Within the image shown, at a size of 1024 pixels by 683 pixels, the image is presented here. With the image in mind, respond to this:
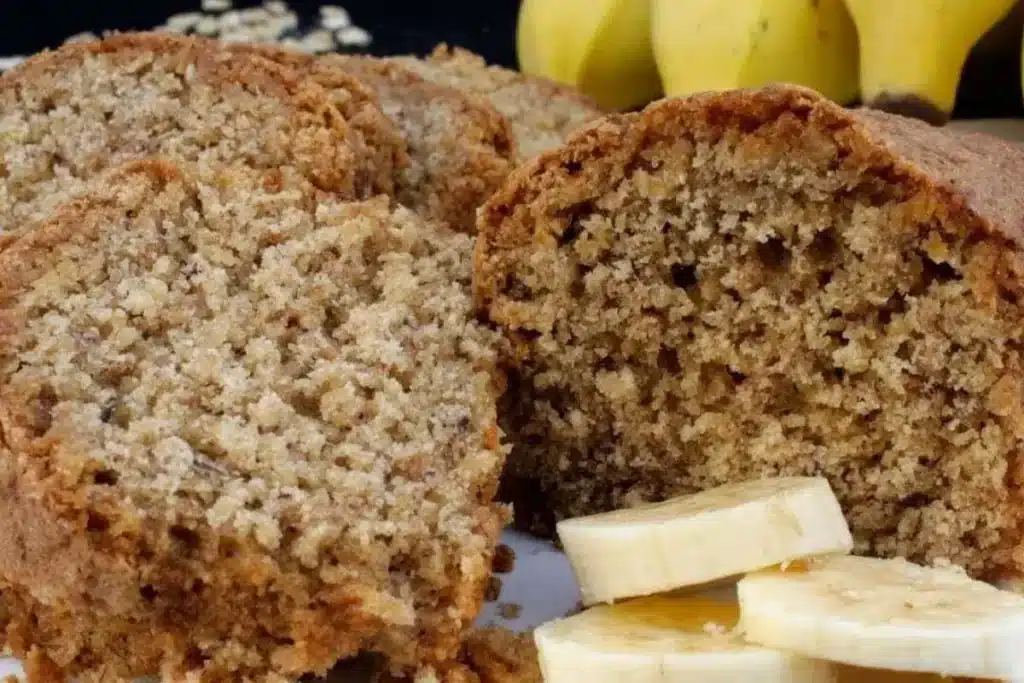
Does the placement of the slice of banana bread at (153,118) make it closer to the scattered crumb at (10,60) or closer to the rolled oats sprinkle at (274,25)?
the scattered crumb at (10,60)

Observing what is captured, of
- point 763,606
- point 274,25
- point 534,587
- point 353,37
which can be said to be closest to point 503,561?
point 534,587

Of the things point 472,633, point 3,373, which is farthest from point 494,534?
point 3,373

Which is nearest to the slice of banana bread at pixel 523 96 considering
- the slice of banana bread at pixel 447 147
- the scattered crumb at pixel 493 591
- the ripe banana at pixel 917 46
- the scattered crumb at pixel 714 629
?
the slice of banana bread at pixel 447 147

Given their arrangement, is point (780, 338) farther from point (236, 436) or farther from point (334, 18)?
point (334, 18)

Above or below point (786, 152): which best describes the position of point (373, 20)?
above

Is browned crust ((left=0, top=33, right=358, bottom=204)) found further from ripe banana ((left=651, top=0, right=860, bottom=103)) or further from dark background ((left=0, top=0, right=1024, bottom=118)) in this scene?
dark background ((left=0, top=0, right=1024, bottom=118))

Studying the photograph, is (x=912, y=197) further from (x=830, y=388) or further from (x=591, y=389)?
(x=591, y=389)
